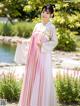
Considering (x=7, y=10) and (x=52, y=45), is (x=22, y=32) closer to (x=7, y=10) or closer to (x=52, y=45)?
(x=7, y=10)

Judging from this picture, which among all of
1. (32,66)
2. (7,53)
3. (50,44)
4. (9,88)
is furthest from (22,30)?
(50,44)

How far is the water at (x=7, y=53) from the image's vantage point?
12.6m

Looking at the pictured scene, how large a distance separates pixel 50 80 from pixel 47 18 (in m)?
0.78

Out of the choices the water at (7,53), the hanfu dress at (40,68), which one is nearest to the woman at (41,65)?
the hanfu dress at (40,68)

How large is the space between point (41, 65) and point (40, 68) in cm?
4

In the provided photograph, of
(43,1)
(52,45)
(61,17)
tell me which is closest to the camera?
(52,45)

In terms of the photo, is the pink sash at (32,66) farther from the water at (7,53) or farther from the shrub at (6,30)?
→ the shrub at (6,30)

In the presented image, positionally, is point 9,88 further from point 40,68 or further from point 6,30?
point 6,30

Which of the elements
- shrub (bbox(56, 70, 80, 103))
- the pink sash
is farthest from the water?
the pink sash

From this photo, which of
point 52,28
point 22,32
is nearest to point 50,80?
point 52,28

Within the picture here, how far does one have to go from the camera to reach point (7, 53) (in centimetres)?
1438

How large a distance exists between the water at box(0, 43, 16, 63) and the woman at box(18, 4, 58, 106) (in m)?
6.80

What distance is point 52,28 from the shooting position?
17.5 ft

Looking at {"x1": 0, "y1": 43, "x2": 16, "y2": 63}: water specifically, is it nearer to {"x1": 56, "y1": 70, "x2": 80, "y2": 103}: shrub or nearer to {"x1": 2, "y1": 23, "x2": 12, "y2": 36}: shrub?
{"x1": 2, "y1": 23, "x2": 12, "y2": 36}: shrub
